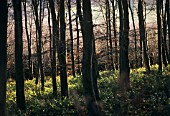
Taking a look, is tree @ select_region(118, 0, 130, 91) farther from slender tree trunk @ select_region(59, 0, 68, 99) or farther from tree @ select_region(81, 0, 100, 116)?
tree @ select_region(81, 0, 100, 116)

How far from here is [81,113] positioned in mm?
14430

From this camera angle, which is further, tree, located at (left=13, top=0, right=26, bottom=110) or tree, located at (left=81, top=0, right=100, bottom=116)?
tree, located at (left=13, top=0, right=26, bottom=110)

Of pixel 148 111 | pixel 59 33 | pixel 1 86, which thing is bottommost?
pixel 148 111

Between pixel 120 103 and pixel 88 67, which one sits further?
pixel 120 103

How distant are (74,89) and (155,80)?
5.06 m

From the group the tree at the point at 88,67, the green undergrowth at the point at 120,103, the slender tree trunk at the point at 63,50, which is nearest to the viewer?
the tree at the point at 88,67

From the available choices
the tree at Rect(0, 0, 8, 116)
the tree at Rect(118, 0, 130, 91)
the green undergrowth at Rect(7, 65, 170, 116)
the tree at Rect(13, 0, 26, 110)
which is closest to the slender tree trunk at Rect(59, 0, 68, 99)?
the green undergrowth at Rect(7, 65, 170, 116)

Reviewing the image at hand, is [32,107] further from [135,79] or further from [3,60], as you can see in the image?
[135,79]

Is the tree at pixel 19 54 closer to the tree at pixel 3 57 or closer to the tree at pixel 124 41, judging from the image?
the tree at pixel 3 57

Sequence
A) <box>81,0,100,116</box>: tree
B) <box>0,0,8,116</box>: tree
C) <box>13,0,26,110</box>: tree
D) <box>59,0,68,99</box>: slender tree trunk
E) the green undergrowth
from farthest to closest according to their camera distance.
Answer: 1. <box>59,0,68,99</box>: slender tree trunk
2. <box>13,0,26,110</box>: tree
3. the green undergrowth
4. <box>81,0,100,116</box>: tree
5. <box>0,0,8,116</box>: tree

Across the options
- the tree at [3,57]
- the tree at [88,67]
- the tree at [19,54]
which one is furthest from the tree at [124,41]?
the tree at [3,57]

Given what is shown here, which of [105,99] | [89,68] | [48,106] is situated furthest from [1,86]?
[105,99]

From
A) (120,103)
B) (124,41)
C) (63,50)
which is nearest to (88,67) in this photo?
(120,103)

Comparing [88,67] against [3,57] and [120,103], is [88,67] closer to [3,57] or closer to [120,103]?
[120,103]
